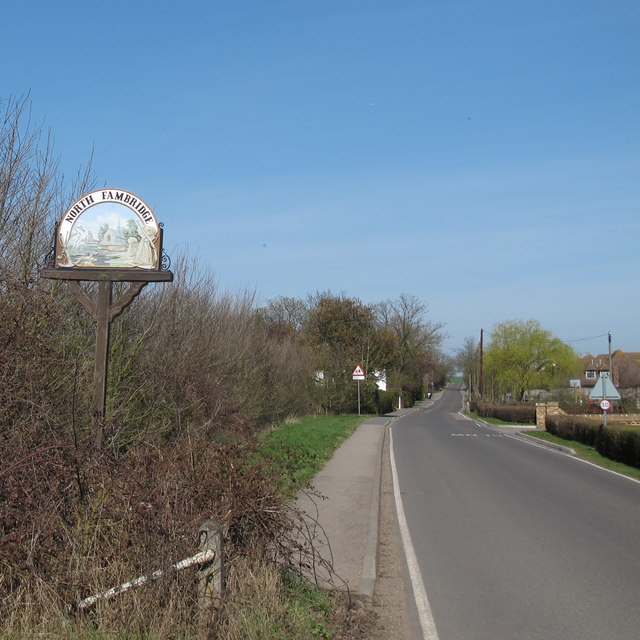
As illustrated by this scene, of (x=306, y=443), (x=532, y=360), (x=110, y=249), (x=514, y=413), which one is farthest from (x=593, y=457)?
(x=532, y=360)

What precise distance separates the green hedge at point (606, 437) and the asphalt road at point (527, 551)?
239 cm

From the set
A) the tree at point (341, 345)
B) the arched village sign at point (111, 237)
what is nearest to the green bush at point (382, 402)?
the tree at point (341, 345)

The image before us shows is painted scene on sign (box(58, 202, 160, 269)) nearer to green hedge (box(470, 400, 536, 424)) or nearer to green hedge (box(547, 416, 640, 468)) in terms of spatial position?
green hedge (box(547, 416, 640, 468))

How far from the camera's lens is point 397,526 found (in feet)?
32.3

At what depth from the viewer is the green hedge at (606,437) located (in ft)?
59.3

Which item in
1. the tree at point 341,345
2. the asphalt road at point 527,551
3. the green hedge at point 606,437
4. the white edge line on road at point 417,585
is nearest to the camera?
the white edge line on road at point 417,585

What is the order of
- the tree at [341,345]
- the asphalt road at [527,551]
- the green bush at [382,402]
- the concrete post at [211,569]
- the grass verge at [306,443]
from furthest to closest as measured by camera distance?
the green bush at [382,402], the tree at [341,345], the grass verge at [306,443], the asphalt road at [527,551], the concrete post at [211,569]

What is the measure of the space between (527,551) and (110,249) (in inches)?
245

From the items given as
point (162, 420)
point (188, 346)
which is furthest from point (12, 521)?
point (188, 346)

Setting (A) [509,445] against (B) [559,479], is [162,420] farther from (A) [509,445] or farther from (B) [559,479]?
(A) [509,445]

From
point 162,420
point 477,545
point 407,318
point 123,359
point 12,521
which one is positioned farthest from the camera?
point 407,318

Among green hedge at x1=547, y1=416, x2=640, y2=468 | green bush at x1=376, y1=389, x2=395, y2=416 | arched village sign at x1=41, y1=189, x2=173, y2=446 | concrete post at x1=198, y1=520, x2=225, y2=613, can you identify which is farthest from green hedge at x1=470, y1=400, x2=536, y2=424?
concrete post at x1=198, y1=520, x2=225, y2=613

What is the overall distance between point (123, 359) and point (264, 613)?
722 centimetres

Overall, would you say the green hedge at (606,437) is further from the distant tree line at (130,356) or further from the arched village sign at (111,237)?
the arched village sign at (111,237)
